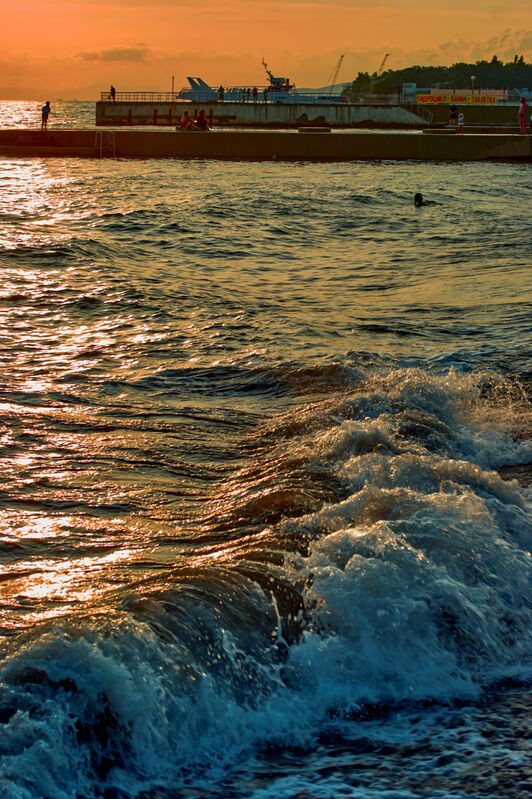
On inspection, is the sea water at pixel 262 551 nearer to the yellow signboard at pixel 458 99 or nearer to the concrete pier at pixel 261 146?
the concrete pier at pixel 261 146

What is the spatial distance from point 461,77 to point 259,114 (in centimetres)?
11979

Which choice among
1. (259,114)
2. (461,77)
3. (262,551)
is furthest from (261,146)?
(461,77)

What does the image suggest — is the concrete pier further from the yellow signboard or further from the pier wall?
the yellow signboard

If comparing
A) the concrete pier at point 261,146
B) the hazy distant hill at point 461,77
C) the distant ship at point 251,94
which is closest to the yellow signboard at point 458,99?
the distant ship at point 251,94

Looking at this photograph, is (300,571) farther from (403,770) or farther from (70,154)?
(70,154)

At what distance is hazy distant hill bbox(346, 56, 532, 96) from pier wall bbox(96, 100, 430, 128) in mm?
81587

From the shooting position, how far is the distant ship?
248 ft

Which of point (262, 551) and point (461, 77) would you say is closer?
point (262, 551)

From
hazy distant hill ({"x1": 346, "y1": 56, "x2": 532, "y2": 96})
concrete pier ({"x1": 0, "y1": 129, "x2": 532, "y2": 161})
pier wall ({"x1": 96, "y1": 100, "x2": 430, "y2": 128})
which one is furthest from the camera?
hazy distant hill ({"x1": 346, "y1": 56, "x2": 532, "y2": 96})

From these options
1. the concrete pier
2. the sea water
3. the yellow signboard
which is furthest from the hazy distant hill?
the sea water

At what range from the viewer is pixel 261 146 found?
38.8 m

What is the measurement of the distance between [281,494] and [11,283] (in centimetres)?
816

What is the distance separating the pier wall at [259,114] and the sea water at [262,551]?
188 feet

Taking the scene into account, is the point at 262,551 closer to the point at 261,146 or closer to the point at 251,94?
Answer: the point at 261,146
